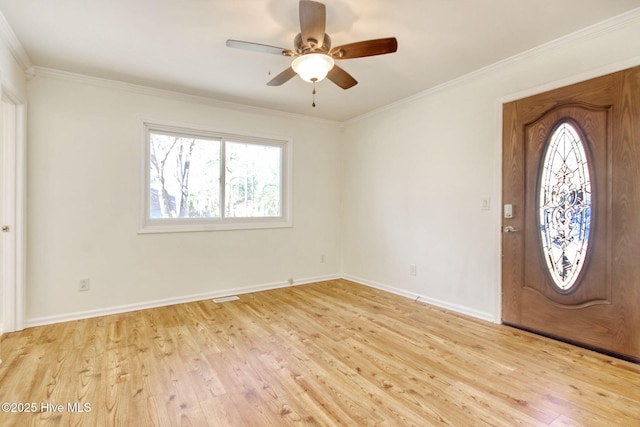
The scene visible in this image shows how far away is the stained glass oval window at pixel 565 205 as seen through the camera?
2.38m

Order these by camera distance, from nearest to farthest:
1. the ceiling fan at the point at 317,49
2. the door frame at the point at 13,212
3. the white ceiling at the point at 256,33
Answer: the ceiling fan at the point at 317,49 < the white ceiling at the point at 256,33 < the door frame at the point at 13,212

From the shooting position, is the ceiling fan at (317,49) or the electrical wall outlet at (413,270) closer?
the ceiling fan at (317,49)

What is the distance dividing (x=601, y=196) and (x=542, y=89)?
38.4 inches

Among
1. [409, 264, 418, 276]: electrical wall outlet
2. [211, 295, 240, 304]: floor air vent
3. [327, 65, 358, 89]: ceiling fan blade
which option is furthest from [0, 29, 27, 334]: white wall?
[409, 264, 418, 276]: electrical wall outlet

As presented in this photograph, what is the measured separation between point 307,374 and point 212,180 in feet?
8.76

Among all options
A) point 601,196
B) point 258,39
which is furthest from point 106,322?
point 601,196

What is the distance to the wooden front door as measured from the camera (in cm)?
217

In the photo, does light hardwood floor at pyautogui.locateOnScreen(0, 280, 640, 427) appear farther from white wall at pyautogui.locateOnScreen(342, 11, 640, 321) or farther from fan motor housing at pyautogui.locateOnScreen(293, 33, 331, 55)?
fan motor housing at pyautogui.locateOnScreen(293, 33, 331, 55)

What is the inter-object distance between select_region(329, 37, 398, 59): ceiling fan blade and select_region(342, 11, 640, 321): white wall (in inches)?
58.6

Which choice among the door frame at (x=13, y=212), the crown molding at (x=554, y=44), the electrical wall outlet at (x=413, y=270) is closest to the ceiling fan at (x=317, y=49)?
the crown molding at (x=554, y=44)

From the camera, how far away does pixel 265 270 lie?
4.15m

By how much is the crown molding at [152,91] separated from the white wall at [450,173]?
4.37ft

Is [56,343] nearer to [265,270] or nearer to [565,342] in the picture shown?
[265,270]

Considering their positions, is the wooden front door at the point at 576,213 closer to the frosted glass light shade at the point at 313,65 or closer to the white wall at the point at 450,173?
the white wall at the point at 450,173
